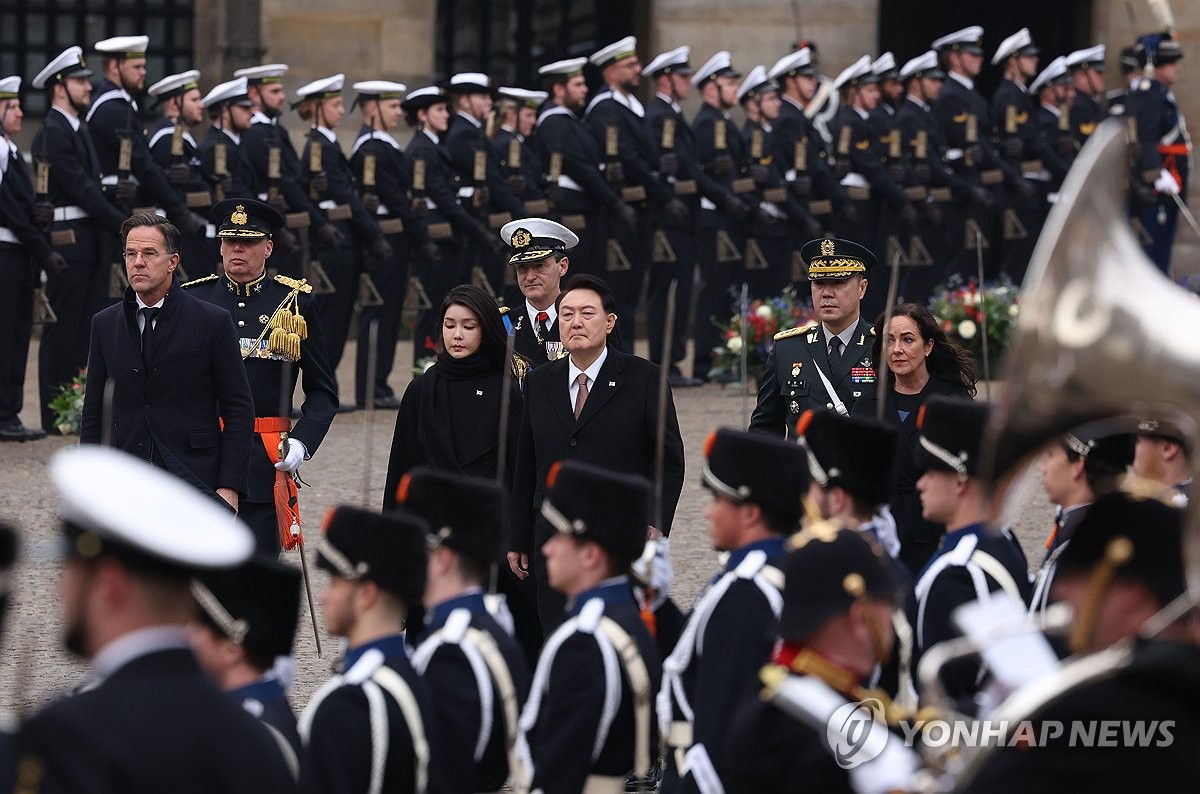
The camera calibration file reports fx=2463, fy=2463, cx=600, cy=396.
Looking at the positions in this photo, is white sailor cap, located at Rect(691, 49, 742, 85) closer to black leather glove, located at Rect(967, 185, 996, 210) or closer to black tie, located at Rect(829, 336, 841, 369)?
black leather glove, located at Rect(967, 185, 996, 210)

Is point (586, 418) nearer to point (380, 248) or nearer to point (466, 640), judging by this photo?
point (466, 640)

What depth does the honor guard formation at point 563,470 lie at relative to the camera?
342 centimetres

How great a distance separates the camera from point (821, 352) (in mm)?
8031

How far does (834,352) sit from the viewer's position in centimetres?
802

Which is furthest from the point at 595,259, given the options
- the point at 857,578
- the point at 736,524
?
the point at 857,578

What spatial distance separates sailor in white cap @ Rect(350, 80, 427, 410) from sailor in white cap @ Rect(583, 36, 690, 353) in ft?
4.60

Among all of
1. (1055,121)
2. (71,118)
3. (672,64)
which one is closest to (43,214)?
(71,118)

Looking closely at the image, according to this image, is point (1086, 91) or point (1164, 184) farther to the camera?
point (1086, 91)

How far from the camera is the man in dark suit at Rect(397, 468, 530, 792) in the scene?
5039 millimetres

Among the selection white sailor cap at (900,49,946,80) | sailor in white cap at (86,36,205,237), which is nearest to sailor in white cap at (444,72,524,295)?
sailor in white cap at (86,36,205,237)

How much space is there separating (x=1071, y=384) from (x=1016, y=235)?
55.4 ft

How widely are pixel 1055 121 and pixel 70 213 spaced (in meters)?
8.95

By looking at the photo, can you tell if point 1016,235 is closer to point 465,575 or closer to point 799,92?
point 799,92

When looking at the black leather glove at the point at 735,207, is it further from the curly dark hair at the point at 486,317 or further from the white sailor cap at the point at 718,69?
the curly dark hair at the point at 486,317
